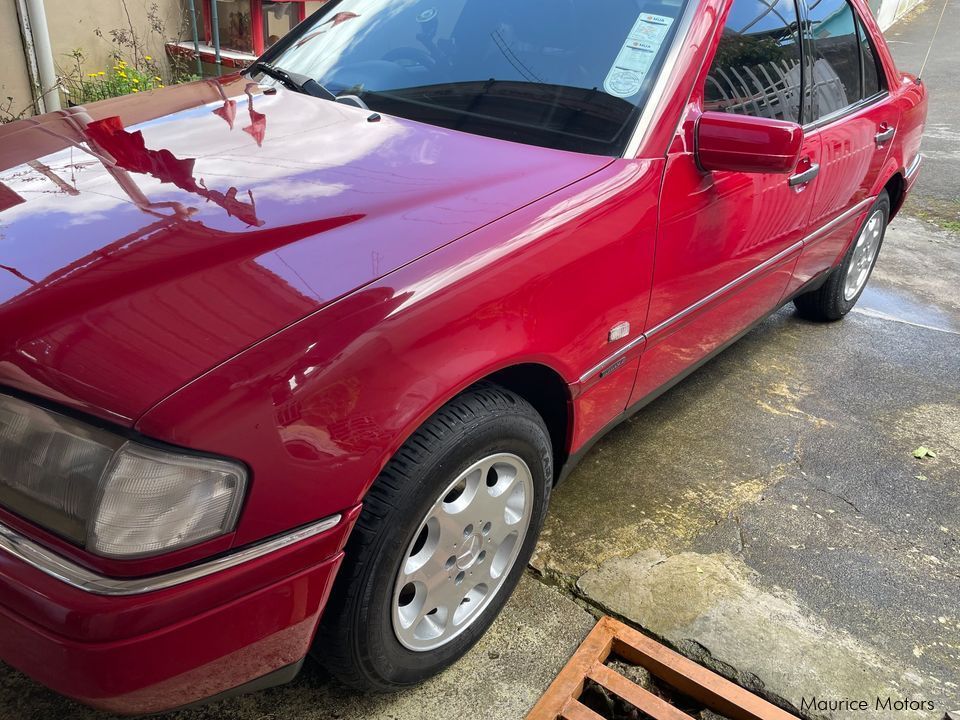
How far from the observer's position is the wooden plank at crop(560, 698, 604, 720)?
1858 millimetres

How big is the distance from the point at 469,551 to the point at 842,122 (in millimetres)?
2250

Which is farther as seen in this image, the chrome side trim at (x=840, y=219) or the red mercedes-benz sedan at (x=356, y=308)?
the chrome side trim at (x=840, y=219)

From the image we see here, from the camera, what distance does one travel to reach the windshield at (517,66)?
84.7 inches

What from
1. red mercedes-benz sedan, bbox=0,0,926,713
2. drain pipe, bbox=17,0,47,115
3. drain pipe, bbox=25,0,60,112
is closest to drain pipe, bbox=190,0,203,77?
drain pipe, bbox=25,0,60,112

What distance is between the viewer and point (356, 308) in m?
1.46

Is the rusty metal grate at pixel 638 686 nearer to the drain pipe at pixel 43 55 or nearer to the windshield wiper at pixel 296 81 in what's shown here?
the windshield wiper at pixel 296 81

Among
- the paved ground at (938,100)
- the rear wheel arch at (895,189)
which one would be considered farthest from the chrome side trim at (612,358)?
the paved ground at (938,100)

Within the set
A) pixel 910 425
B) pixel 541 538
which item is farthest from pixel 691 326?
pixel 910 425

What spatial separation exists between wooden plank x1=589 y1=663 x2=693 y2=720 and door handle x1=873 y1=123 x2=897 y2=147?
8.24ft

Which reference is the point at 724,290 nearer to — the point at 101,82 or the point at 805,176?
the point at 805,176

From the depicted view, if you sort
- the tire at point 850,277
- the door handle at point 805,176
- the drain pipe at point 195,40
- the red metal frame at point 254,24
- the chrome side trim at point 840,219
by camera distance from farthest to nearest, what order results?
1. the red metal frame at point 254,24
2. the drain pipe at point 195,40
3. the tire at point 850,277
4. the chrome side trim at point 840,219
5. the door handle at point 805,176

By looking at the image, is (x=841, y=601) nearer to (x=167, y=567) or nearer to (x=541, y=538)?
(x=541, y=538)

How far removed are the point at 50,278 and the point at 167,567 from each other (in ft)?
1.86

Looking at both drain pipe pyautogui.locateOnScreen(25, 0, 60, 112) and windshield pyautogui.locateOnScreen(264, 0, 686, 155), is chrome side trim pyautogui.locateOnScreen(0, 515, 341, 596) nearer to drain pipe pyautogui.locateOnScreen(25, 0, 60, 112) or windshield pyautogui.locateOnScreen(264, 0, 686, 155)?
windshield pyautogui.locateOnScreen(264, 0, 686, 155)
